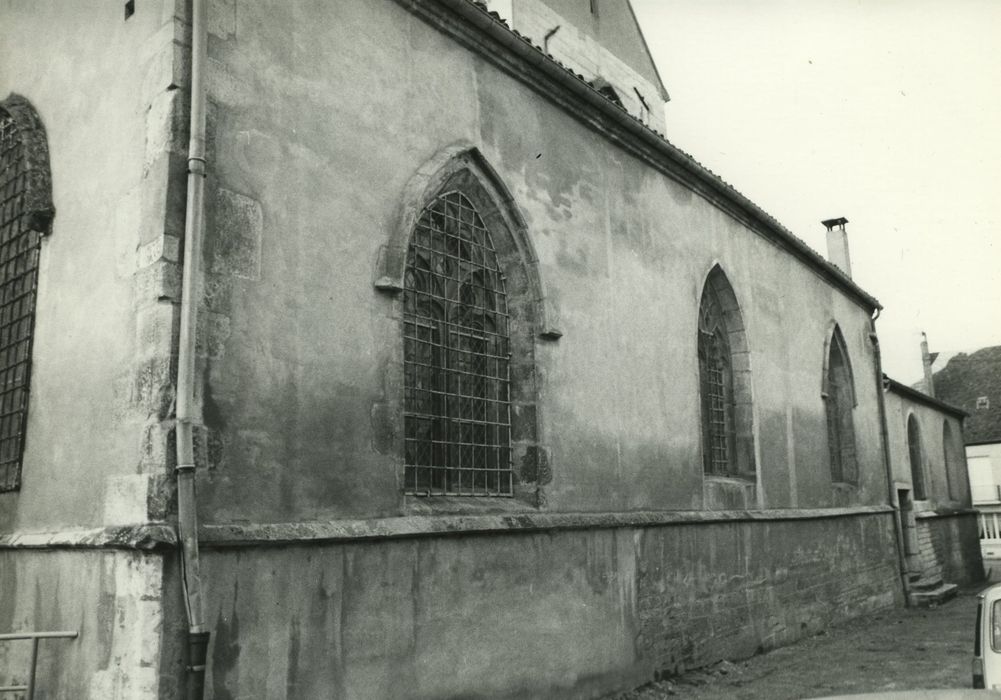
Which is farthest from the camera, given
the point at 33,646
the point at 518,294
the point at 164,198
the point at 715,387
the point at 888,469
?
the point at 888,469

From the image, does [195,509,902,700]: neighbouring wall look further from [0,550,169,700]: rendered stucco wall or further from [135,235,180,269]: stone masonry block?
[135,235,180,269]: stone masonry block

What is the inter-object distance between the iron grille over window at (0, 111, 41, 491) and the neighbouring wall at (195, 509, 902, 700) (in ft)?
7.42

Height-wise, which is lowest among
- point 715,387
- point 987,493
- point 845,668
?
point 845,668

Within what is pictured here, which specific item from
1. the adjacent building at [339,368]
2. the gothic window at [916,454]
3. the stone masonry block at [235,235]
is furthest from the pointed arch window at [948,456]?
the stone masonry block at [235,235]

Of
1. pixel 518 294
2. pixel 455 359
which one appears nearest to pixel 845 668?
pixel 518 294

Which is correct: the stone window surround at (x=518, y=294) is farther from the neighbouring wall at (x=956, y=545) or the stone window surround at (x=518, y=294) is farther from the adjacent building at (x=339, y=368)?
the neighbouring wall at (x=956, y=545)

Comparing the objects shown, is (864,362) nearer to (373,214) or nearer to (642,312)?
(642,312)

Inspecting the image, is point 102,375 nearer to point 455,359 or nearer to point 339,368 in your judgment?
point 339,368

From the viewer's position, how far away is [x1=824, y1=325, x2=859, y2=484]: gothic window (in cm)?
1526

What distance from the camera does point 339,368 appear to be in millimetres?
5926

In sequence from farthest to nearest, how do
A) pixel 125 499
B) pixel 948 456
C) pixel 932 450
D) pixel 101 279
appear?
pixel 948 456, pixel 932 450, pixel 101 279, pixel 125 499

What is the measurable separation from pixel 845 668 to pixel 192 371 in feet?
26.5

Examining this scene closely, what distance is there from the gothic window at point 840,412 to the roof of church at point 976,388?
70.8 ft

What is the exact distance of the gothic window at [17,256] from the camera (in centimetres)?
619
